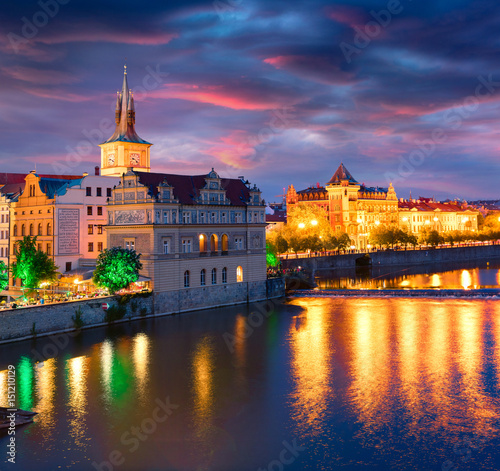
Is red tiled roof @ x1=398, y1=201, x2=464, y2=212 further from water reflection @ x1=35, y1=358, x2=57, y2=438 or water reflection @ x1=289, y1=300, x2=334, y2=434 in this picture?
water reflection @ x1=35, y1=358, x2=57, y2=438

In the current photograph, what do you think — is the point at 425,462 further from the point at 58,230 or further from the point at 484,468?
the point at 58,230

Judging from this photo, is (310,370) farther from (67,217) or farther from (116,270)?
(67,217)

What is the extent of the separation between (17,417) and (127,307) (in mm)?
23447

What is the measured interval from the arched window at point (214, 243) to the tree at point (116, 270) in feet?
33.7

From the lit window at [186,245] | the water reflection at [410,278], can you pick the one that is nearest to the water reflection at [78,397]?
the lit window at [186,245]

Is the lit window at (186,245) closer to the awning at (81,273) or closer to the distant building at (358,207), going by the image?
the awning at (81,273)

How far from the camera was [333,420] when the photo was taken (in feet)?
92.7

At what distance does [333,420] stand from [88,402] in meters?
12.8

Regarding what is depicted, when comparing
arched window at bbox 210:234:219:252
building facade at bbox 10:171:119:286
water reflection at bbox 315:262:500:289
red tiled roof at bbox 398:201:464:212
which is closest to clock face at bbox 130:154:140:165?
building facade at bbox 10:171:119:286

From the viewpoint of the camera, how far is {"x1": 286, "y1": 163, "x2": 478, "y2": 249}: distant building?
466 feet

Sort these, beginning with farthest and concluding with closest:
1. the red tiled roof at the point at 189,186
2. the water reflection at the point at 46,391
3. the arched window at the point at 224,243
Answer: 1. the arched window at the point at 224,243
2. the red tiled roof at the point at 189,186
3. the water reflection at the point at 46,391

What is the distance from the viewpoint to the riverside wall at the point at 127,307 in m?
43.2

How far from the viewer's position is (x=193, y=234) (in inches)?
2263

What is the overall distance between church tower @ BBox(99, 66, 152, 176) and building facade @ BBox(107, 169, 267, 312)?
14361 millimetres
